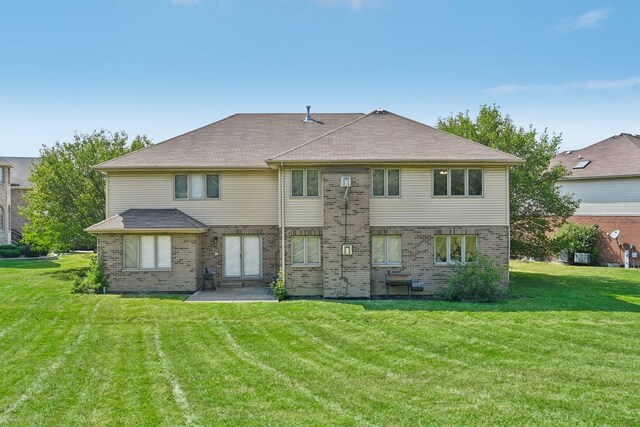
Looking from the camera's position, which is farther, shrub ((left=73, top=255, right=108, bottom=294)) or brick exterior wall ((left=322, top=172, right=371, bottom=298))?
shrub ((left=73, top=255, right=108, bottom=294))

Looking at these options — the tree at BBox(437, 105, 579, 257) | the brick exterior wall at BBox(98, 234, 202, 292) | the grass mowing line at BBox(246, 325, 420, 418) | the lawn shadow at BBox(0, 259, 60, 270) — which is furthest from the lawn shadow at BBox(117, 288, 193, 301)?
the tree at BBox(437, 105, 579, 257)

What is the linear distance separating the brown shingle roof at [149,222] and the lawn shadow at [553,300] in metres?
6.16

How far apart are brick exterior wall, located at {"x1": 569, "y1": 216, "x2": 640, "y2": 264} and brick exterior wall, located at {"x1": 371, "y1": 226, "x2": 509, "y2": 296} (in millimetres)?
14369

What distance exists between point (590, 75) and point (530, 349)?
16930 millimetres

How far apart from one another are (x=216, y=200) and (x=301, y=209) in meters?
3.75

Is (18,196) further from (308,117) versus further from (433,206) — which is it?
(433,206)

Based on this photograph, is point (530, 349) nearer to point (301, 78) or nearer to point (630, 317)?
point (630, 317)

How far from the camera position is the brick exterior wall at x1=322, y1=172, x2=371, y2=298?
594 inches

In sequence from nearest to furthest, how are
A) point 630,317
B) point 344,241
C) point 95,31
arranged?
point 630,317, point 344,241, point 95,31

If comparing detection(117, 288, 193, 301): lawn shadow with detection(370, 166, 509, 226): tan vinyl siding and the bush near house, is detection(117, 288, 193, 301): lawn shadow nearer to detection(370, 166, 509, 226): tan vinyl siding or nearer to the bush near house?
detection(370, 166, 509, 226): tan vinyl siding

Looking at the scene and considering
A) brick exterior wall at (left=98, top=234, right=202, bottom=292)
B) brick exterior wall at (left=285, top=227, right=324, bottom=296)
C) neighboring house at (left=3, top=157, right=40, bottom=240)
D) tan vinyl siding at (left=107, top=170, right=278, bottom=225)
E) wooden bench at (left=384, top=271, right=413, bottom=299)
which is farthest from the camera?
neighboring house at (left=3, top=157, right=40, bottom=240)

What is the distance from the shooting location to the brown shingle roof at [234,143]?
A: 55.5ft

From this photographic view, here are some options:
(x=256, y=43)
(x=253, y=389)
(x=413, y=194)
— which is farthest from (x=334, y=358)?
(x=256, y=43)

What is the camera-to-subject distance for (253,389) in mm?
7457
